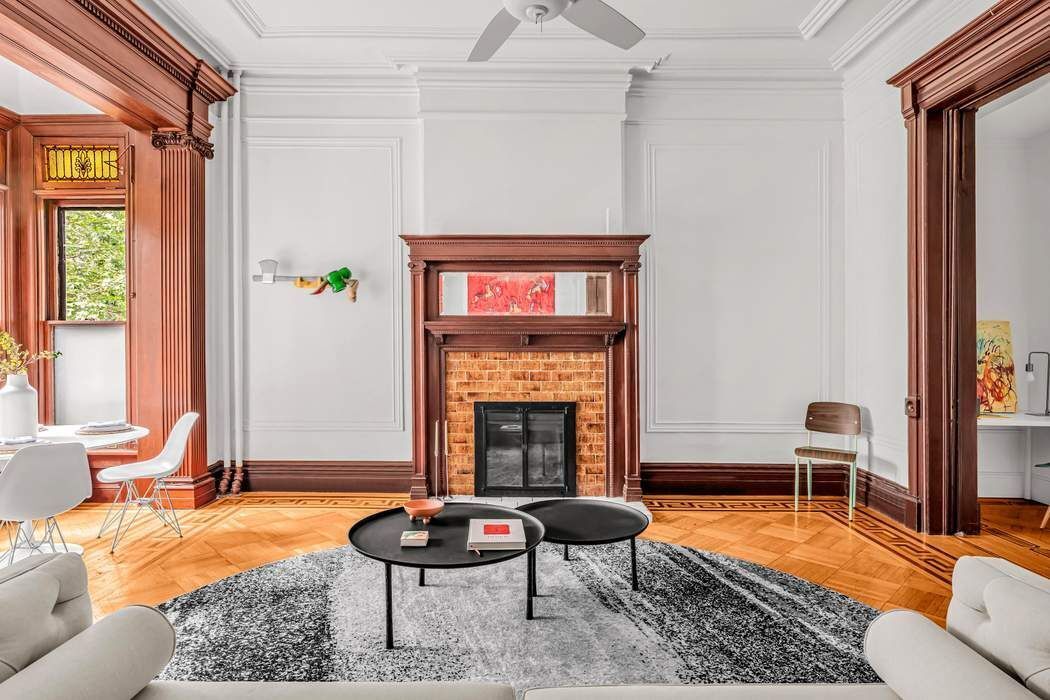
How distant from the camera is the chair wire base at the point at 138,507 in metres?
3.73

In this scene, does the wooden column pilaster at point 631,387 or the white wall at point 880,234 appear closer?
the white wall at point 880,234

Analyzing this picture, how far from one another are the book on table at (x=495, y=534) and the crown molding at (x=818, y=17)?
3.87 meters

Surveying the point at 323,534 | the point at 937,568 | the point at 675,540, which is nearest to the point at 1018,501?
the point at 937,568

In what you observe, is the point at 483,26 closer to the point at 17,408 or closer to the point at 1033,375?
the point at 17,408

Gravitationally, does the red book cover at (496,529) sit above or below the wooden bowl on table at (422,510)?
below

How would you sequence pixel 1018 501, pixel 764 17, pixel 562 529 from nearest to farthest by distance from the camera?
pixel 562 529 < pixel 764 17 < pixel 1018 501

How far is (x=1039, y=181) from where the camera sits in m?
4.58

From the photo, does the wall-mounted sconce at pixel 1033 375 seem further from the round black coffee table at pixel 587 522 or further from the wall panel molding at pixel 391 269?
the wall panel molding at pixel 391 269

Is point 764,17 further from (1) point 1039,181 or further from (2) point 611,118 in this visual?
(1) point 1039,181

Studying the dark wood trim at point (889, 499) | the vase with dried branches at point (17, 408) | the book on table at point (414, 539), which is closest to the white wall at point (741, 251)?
the dark wood trim at point (889, 499)

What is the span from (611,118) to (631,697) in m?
4.22

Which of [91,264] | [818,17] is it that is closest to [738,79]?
[818,17]

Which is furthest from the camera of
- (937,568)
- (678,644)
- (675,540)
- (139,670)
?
(675,540)

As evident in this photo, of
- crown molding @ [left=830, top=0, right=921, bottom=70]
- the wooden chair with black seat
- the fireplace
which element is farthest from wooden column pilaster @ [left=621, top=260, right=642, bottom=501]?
crown molding @ [left=830, top=0, right=921, bottom=70]
